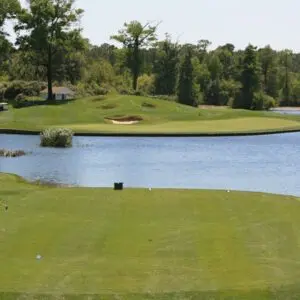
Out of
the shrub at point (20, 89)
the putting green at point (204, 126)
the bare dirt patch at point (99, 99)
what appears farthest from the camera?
the shrub at point (20, 89)

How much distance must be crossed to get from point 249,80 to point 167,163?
81083mm

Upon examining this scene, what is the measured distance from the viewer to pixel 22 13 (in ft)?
297

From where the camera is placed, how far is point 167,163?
135ft

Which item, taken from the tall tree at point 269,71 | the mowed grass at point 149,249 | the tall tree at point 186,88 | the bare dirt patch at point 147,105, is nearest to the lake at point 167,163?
the mowed grass at point 149,249

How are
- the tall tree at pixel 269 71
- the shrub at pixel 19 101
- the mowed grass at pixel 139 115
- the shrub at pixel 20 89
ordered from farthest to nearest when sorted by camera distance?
the tall tree at pixel 269 71
the shrub at pixel 20 89
the shrub at pixel 19 101
the mowed grass at pixel 139 115

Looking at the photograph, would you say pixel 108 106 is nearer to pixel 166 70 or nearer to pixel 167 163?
pixel 167 163

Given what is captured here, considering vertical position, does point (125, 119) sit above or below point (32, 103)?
below

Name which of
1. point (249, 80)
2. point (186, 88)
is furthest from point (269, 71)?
point (186, 88)

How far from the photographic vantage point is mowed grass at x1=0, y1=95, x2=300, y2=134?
229ft

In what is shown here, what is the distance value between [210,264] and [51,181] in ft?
69.4

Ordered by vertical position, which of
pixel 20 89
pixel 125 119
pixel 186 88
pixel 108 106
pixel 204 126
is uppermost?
pixel 20 89

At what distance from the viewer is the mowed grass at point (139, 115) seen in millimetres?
69688

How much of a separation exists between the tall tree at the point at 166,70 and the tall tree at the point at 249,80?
1869 cm

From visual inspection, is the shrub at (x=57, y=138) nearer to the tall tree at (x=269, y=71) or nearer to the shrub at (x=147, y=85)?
the shrub at (x=147, y=85)
